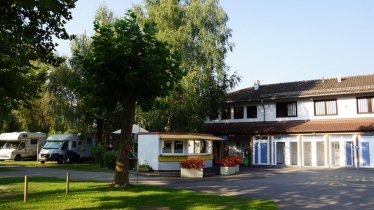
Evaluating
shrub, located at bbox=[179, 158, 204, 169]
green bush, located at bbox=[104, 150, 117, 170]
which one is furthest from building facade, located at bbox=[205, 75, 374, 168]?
shrub, located at bbox=[179, 158, 204, 169]

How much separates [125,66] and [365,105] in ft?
75.9

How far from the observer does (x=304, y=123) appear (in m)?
36.1

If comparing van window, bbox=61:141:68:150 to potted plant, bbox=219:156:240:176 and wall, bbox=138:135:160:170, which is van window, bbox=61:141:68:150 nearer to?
A: wall, bbox=138:135:160:170

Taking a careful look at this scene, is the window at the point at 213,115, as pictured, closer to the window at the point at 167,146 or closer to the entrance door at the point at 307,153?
the entrance door at the point at 307,153

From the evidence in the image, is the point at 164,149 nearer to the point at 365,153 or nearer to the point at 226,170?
the point at 226,170

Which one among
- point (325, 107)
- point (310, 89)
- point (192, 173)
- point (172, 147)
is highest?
point (310, 89)

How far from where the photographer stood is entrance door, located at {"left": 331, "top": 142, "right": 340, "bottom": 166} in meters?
33.7

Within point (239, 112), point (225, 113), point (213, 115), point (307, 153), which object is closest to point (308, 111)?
point (307, 153)

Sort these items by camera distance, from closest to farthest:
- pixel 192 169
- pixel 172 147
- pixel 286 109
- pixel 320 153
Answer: pixel 192 169, pixel 172 147, pixel 320 153, pixel 286 109

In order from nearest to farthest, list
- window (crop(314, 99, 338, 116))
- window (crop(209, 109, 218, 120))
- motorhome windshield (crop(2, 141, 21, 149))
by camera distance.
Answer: window (crop(314, 99, 338, 116)) → window (crop(209, 109, 218, 120)) → motorhome windshield (crop(2, 141, 21, 149))

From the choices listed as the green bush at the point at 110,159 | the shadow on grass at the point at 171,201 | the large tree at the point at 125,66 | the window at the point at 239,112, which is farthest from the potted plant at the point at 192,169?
the window at the point at 239,112

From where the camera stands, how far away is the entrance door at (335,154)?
33.7m

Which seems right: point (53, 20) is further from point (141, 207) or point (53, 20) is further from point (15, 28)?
point (141, 207)

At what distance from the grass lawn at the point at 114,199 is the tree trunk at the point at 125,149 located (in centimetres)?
55
